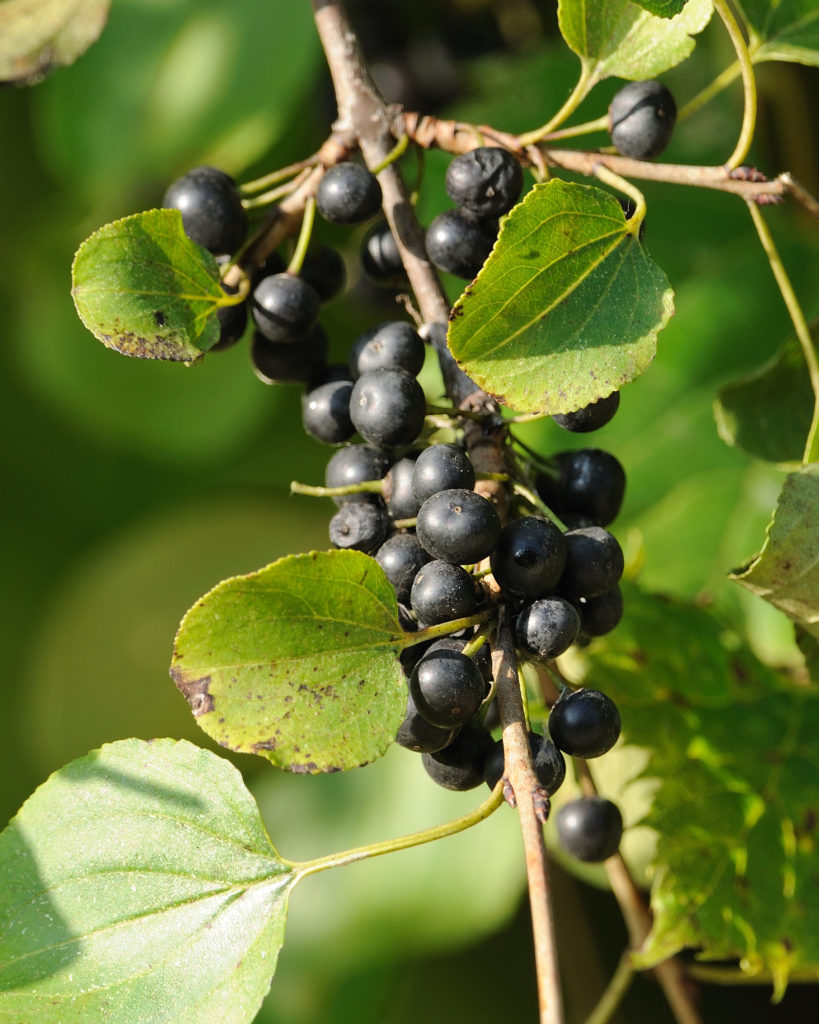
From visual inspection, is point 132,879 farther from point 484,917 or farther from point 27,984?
point 484,917

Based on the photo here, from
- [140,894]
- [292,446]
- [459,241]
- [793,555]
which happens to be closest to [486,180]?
[459,241]

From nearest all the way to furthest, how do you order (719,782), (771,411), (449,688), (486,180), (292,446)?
(449,688), (486,180), (771,411), (719,782), (292,446)

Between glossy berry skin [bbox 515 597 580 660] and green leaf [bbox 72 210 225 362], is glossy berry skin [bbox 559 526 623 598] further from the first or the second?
green leaf [bbox 72 210 225 362]

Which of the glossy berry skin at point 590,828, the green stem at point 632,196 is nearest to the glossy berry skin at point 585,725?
the glossy berry skin at point 590,828

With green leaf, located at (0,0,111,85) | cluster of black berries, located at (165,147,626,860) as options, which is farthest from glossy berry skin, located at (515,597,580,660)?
green leaf, located at (0,0,111,85)

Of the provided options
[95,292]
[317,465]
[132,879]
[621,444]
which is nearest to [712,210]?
[621,444]

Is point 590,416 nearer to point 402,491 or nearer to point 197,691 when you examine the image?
point 402,491
